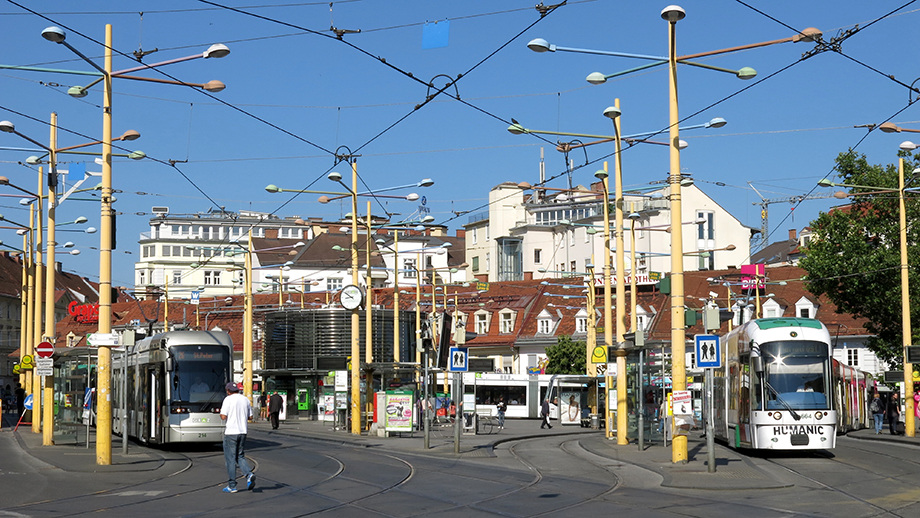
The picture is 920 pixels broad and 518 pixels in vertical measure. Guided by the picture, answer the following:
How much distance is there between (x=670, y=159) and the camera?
2277 cm

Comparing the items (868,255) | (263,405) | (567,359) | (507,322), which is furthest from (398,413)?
(507,322)

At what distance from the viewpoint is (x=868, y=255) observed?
5084 centimetres

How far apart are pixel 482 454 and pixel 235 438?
11056mm

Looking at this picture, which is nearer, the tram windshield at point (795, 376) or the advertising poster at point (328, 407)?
the tram windshield at point (795, 376)

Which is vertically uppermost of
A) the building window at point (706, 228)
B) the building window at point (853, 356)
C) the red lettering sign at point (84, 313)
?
the building window at point (706, 228)

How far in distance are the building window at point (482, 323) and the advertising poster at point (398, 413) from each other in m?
50.7

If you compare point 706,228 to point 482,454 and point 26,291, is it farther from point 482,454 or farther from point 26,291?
point 482,454

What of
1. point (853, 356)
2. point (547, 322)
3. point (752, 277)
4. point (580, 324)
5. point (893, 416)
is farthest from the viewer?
point (547, 322)

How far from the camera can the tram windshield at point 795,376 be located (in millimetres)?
25641

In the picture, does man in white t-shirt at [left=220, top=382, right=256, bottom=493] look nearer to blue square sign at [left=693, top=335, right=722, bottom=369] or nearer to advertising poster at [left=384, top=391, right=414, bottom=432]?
blue square sign at [left=693, top=335, right=722, bottom=369]

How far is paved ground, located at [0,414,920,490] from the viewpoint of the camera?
65.8 feet

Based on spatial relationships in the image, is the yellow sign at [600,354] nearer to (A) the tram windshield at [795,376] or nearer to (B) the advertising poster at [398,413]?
(B) the advertising poster at [398,413]

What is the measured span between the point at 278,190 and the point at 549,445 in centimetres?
1108

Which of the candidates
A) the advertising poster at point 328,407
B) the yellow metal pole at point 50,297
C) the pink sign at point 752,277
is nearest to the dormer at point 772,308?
the pink sign at point 752,277
